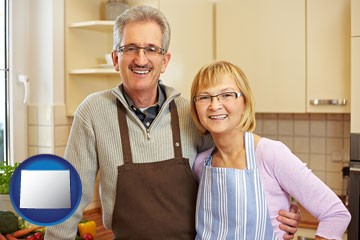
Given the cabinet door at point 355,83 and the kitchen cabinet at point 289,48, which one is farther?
the kitchen cabinet at point 289,48

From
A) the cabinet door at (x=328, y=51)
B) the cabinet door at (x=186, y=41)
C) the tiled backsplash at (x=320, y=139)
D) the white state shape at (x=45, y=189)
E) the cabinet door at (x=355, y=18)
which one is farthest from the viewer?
the tiled backsplash at (x=320, y=139)

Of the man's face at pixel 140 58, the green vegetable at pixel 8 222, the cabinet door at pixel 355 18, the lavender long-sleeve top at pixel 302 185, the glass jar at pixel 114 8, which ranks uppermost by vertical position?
the glass jar at pixel 114 8

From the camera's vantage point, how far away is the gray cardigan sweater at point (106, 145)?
1.43 m

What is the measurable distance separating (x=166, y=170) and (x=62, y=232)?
34 cm

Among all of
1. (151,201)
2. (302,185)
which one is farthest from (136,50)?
(302,185)

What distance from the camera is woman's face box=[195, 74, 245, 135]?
1345 millimetres

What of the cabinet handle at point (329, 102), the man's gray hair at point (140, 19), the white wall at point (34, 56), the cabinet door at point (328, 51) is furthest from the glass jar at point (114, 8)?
the man's gray hair at point (140, 19)

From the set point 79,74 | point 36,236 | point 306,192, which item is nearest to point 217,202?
point 306,192

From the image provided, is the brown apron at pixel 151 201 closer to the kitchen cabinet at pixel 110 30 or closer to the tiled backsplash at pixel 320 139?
the kitchen cabinet at pixel 110 30

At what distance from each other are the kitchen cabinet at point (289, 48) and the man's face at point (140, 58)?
4.09 ft

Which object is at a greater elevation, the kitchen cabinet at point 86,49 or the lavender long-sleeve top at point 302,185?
the kitchen cabinet at point 86,49

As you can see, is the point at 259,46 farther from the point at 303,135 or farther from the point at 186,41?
the point at 303,135

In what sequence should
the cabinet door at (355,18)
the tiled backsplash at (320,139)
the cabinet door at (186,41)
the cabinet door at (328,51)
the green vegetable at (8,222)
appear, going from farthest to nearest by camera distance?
1. the tiled backsplash at (320,139)
2. the cabinet door at (186,41)
3. the cabinet door at (328,51)
4. the cabinet door at (355,18)
5. the green vegetable at (8,222)

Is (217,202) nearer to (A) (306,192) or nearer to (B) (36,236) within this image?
(A) (306,192)
